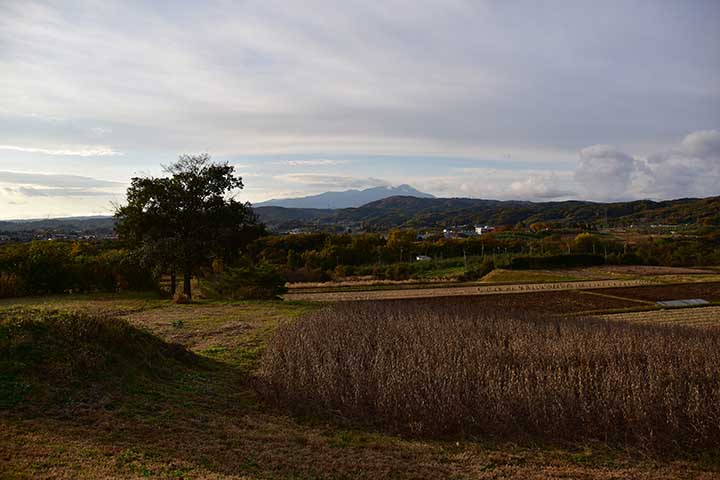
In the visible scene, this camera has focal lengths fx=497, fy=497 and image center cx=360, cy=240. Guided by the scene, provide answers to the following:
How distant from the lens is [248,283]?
2578 cm

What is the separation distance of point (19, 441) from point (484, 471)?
5.67 metres

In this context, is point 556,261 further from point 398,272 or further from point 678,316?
point 678,316

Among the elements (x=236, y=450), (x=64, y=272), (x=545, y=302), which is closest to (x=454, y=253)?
(x=545, y=302)

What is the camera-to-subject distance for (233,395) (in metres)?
9.29

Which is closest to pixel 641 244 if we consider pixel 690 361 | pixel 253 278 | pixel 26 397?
pixel 253 278

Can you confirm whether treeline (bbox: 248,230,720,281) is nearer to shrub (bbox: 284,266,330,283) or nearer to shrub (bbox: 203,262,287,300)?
shrub (bbox: 284,266,330,283)

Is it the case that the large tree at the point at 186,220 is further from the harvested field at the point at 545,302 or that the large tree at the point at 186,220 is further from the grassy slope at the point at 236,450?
the grassy slope at the point at 236,450

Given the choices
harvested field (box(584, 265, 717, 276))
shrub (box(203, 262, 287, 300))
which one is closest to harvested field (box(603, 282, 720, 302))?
harvested field (box(584, 265, 717, 276))

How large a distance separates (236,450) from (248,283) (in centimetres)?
1968

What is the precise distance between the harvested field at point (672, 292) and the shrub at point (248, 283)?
21572 mm

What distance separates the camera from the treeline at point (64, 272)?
2294 centimetres

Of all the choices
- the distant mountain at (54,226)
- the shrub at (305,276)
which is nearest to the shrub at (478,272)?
the shrub at (305,276)

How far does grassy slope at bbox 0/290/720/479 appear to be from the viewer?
5703mm

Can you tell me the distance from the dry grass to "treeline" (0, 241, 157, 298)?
16.4m
